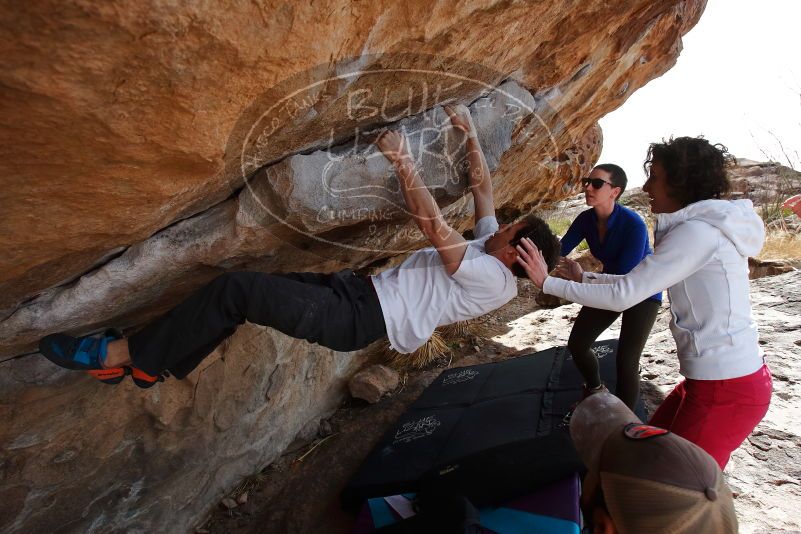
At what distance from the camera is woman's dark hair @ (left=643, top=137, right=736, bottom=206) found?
7.13 feet

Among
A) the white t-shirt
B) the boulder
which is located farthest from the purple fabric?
the boulder

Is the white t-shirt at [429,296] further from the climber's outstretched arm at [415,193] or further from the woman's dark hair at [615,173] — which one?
the woman's dark hair at [615,173]

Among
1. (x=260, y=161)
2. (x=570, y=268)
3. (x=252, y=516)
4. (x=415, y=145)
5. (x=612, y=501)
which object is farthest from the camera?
(x=252, y=516)

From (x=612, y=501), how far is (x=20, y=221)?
2.10m

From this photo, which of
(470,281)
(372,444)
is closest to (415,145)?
(470,281)

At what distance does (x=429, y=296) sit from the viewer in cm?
260

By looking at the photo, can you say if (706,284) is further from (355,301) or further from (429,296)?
(355,301)

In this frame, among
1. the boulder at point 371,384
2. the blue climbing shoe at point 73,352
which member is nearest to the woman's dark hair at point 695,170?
the blue climbing shoe at point 73,352

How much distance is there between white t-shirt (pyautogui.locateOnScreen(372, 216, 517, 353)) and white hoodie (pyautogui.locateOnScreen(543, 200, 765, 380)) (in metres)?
0.47

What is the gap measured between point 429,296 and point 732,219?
54.6 inches

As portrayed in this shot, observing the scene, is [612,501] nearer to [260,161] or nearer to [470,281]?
[470,281]

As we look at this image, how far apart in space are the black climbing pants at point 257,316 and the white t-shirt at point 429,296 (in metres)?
0.08

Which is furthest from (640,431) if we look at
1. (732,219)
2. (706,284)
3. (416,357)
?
(416,357)

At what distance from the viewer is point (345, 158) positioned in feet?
7.91
